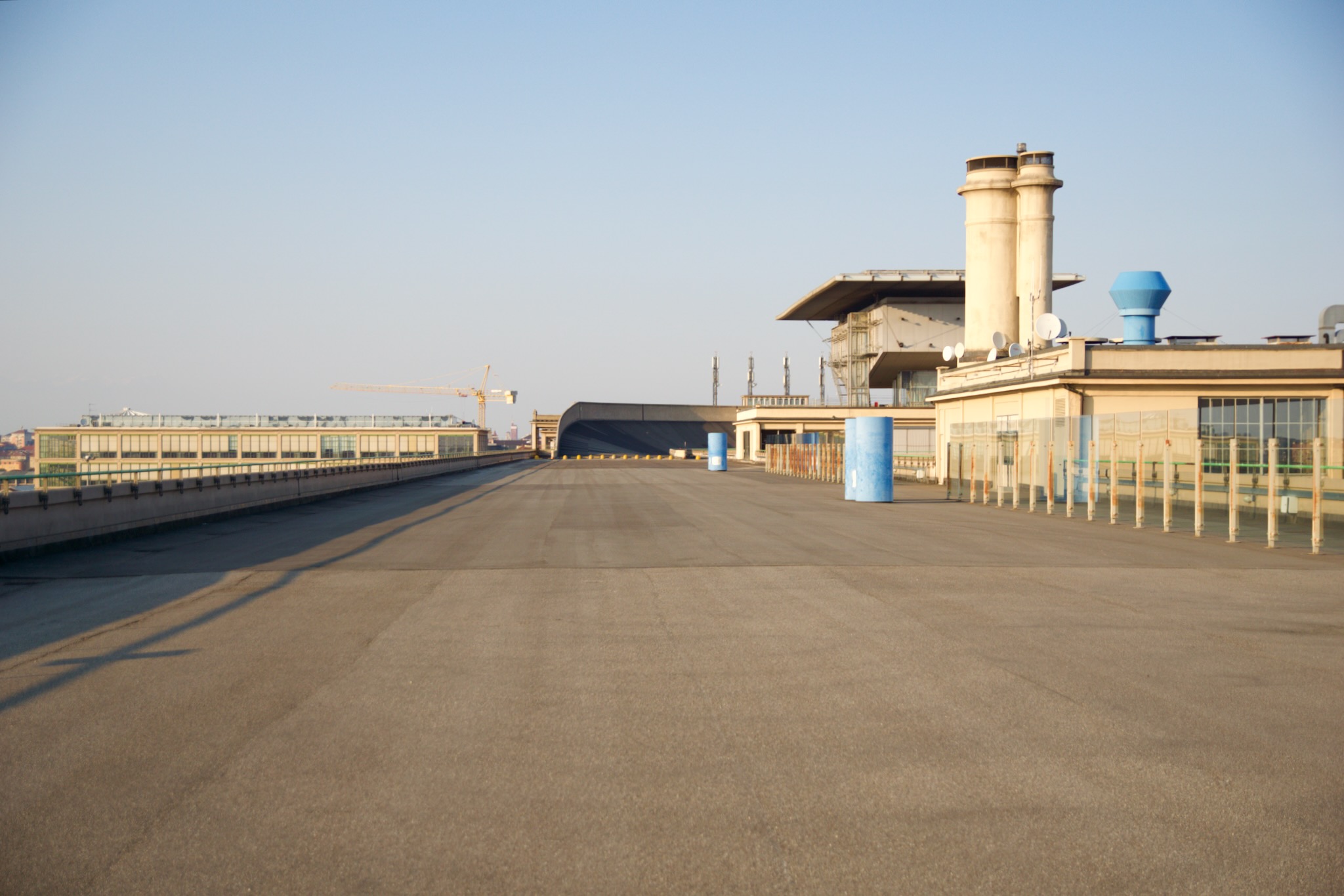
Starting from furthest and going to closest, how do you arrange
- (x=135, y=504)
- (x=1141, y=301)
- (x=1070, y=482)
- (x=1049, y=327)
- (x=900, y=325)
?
(x=900, y=325) → (x=1141, y=301) → (x=1049, y=327) → (x=1070, y=482) → (x=135, y=504)

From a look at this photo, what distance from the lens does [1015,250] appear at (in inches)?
1976

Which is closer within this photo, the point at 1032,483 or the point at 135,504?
the point at 135,504

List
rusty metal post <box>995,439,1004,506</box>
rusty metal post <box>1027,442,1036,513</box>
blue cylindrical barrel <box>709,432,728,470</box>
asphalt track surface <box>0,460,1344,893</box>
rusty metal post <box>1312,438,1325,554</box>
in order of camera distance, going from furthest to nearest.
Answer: blue cylindrical barrel <box>709,432,728,470</box>
rusty metal post <box>995,439,1004,506</box>
rusty metal post <box>1027,442,1036,513</box>
rusty metal post <box>1312,438,1325,554</box>
asphalt track surface <box>0,460,1344,893</box>

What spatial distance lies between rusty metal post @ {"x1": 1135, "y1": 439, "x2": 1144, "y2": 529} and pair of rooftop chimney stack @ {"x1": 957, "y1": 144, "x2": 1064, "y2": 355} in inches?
1085

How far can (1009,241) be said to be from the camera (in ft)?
164

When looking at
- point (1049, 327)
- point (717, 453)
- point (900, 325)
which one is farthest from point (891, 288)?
point (1049, 327)

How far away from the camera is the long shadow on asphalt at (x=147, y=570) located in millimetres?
9453

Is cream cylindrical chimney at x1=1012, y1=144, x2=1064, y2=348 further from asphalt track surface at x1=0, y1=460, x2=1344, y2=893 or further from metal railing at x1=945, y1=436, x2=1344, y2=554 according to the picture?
asphalt track surface at x1=0, y1=460, x2=1344, y2=893

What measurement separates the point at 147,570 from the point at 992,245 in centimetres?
4510

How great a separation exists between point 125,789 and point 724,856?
10.6 ft

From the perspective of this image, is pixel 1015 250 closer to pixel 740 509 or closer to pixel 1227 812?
pixel 740 509

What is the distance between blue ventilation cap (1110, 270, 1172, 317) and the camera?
1558 inches

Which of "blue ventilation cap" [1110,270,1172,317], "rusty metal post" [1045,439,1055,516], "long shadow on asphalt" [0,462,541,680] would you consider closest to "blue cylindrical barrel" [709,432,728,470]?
"blue ventilation cap" [1110,270,1172,317]

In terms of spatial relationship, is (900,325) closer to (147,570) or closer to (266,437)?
(266,437)
